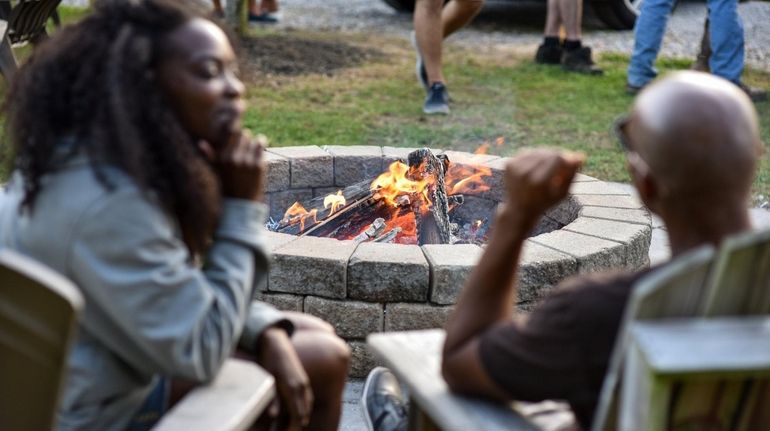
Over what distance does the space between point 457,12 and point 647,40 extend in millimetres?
1867

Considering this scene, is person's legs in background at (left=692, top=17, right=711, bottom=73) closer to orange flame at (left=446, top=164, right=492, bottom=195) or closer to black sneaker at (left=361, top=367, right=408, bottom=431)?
orange flame at (left=446, top=164, right=492, bottom=195)

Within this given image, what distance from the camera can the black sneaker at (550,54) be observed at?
924 centimetres

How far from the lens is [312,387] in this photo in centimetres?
242

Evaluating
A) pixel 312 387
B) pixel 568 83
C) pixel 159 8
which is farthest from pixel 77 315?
pixel 568 83

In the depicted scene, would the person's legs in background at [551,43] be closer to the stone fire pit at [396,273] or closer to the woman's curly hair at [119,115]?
the stone fire pit at [396,273]

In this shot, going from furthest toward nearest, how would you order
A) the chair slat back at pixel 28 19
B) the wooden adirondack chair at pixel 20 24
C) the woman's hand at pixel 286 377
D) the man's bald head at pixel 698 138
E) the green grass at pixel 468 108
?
the green grass at pixel 468 108 < the chair slat back at pixel 28 19 < the wooden adirondack chair at pixel 20 24 < the woman's hand at pixel 286 377 < the man's bald head at pixel 698 138

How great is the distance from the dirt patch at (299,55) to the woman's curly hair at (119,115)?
21.1 feet

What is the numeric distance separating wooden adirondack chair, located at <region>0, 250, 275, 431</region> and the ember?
2.34 m

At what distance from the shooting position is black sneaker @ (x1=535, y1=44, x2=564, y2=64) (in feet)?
30.3

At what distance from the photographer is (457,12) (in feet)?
23.1

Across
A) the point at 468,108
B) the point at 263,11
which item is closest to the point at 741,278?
the point at 468,108

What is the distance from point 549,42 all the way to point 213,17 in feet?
23.6

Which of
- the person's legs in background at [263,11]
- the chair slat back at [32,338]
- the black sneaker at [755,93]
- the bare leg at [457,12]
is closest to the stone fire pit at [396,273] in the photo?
the chair slat back at [32,338]

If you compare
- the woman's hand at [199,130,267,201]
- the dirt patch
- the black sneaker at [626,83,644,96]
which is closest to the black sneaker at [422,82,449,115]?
the dirt patch
